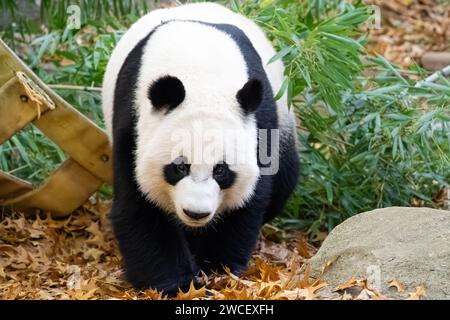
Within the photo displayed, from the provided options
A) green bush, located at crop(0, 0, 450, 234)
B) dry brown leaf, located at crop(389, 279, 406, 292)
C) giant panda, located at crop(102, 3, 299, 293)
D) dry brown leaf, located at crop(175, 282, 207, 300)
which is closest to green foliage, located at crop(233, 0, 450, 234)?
green bush, located at crop(0, 0, 450, 234)

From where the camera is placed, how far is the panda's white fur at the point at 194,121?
3918mm

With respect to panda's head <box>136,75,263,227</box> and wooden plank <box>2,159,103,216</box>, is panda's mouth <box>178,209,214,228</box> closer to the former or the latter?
panda's head <box>136,75,263,227</box>

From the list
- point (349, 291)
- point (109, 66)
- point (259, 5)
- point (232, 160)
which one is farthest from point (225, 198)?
point (259, 5)

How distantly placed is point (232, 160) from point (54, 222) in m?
2.10

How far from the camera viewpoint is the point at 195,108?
3951 mm

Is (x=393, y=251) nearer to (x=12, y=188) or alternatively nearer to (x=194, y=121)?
(x=194, y=121)

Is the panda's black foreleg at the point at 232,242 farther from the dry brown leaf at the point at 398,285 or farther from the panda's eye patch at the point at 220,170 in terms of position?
the dry brown leaf at the point at 398,285

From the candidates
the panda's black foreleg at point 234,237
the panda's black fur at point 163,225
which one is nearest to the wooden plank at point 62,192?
the panda's black fur at point 163,225

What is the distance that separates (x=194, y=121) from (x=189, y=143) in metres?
0.11

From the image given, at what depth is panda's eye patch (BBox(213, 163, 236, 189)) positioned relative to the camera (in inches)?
156

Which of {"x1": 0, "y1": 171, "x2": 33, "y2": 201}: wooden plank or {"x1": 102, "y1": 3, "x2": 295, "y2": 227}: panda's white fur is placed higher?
{"x1": 102, "y1": 3, "x2": 295, "y2": 227}: panda's white fur

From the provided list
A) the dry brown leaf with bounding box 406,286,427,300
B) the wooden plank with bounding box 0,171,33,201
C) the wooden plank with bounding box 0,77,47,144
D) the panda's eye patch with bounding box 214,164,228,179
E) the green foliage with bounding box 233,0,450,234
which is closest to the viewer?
the dry brown leaf with bounding box 406,286,427,300

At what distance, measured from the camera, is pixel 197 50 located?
4.22 meters

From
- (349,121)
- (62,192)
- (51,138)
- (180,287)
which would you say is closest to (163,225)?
(180,287)
